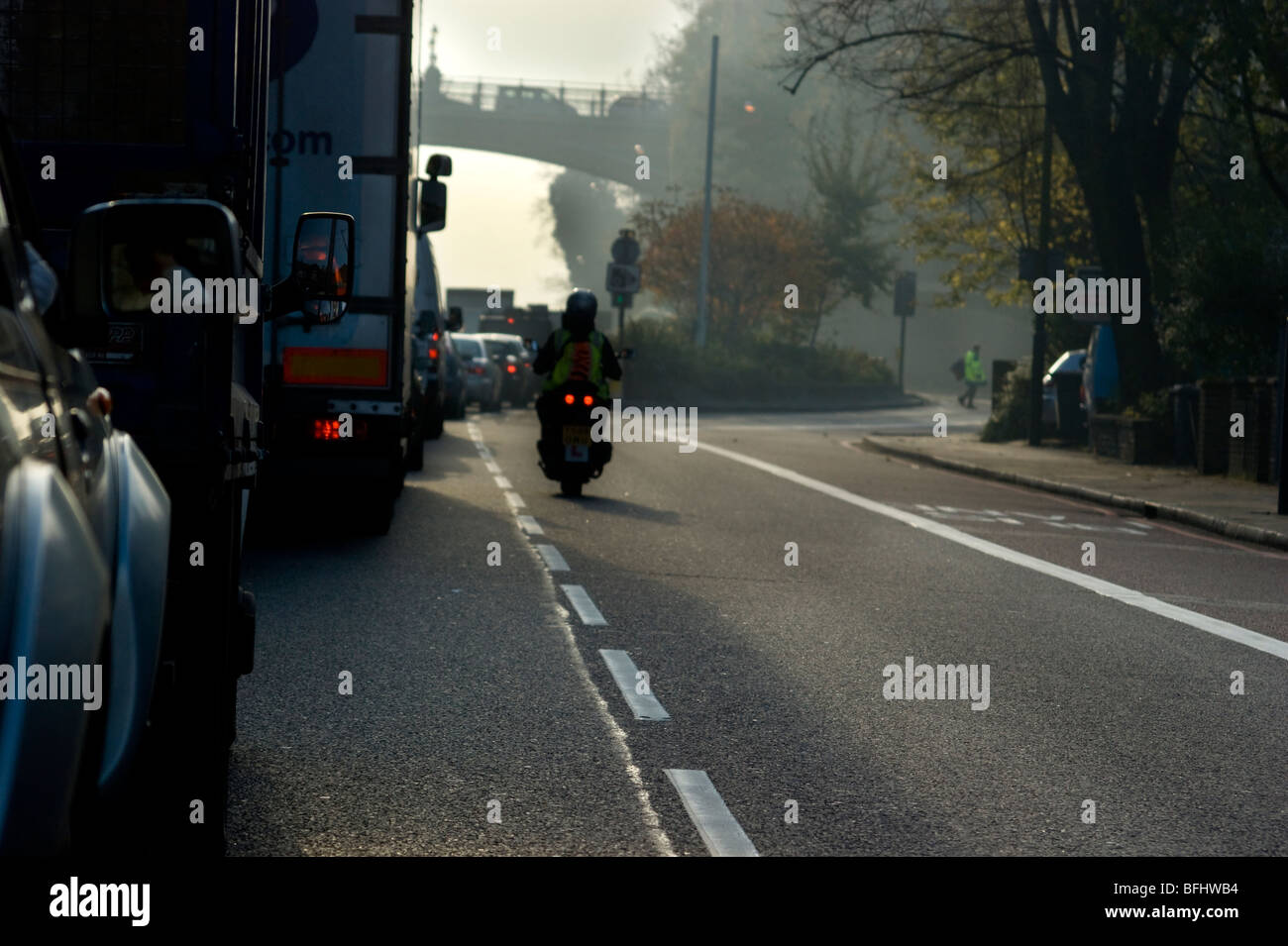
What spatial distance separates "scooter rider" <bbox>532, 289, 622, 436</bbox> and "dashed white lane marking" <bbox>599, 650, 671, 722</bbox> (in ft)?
28.3

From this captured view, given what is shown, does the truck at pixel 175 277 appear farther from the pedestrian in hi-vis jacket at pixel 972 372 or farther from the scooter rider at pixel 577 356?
the pedestrian in hi-vis jacket at pixel 972 372

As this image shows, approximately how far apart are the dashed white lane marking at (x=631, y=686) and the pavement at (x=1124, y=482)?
819cm

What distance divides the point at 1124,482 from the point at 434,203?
8940 mm

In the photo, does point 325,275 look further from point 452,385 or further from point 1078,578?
point 452,385

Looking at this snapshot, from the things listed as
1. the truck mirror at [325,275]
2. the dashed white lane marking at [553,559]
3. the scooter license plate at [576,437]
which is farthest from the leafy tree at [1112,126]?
the truck mirror at [325,275]

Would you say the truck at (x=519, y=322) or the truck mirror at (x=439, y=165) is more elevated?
the truck mirror at (x=439, y=165)

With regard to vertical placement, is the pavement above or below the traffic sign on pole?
below

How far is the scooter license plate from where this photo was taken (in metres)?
17.1

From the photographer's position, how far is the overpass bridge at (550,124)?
89.1 meters

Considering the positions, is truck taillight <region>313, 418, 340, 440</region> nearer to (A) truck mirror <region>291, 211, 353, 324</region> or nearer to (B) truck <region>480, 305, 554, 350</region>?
(A) truck mirror <region>291, 211, 353, 324</region>

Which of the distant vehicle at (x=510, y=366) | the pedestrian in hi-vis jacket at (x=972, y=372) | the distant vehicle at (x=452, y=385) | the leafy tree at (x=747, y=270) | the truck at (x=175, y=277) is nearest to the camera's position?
the truck at (x=175, y=277)

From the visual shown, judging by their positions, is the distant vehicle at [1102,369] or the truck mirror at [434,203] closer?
the truck mirror at [434,203]

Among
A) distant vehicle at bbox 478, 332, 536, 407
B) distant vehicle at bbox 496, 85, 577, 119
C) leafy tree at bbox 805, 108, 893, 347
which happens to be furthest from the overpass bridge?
distant vehicle at bbox 478, 332, 536, 407
